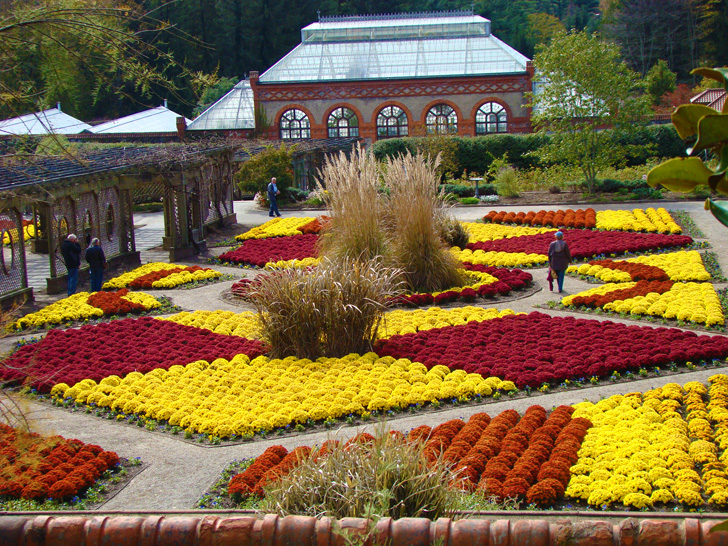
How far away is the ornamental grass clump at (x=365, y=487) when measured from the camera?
4562 mm

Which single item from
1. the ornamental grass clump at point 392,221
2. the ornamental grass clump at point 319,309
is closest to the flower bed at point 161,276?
the ornamental grass clump at point 392,221

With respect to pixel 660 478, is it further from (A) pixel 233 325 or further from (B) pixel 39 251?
(B) pixel 39 251

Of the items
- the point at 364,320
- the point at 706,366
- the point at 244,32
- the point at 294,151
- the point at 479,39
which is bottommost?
the point at 706,366

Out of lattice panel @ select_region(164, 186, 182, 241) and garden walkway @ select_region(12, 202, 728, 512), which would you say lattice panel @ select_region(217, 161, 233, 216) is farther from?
garden walkway @ select_region(12, 202, 728, 512)

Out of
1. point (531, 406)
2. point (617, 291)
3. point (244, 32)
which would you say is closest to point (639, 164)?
point (617, 291)

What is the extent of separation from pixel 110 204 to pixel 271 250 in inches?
157

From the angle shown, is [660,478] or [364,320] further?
[364,320]

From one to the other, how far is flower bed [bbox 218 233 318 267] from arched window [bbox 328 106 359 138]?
20.2m

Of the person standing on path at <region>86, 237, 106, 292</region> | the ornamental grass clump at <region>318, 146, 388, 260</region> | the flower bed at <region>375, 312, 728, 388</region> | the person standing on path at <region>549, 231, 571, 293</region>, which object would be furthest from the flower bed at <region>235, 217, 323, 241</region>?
the flower bed at <region>375, 312, 728, 388</region>

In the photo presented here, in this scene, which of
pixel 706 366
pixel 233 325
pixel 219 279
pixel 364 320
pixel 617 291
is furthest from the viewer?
pixel 219 279

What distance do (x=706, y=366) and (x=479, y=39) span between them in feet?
110

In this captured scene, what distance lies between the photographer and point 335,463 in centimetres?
482

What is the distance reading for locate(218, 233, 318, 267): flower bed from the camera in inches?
660

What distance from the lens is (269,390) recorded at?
8477mm
